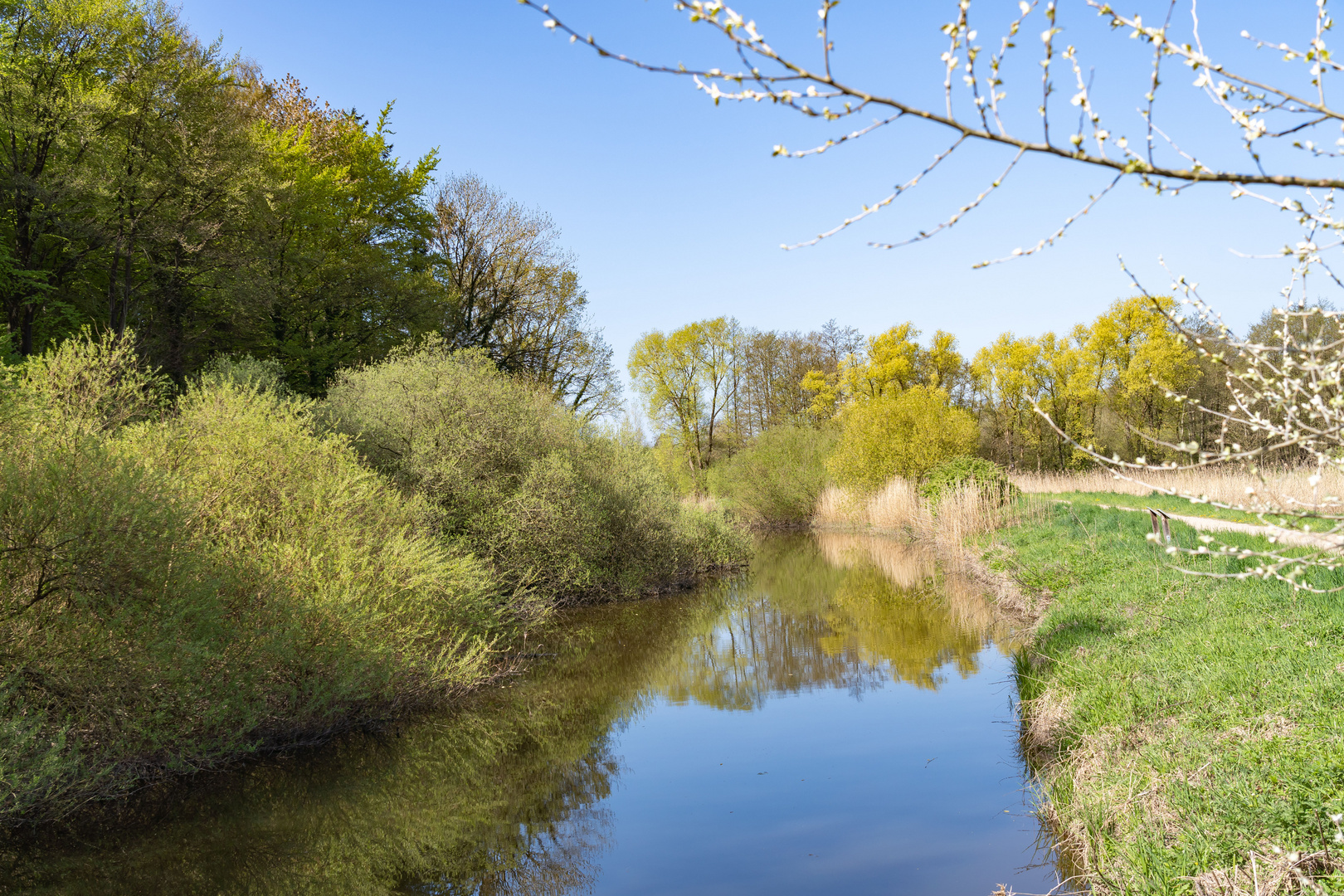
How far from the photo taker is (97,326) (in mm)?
17391

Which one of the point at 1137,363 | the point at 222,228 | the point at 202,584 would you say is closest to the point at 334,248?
the point at 222,228

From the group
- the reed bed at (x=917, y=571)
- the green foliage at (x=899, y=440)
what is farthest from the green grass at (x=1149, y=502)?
the reed bed at (x=917, y=571)

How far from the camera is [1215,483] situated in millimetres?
19453

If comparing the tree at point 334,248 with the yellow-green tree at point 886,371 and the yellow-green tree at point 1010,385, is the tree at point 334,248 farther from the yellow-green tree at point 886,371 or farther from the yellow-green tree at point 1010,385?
the yellow-green tree at point 1010,385

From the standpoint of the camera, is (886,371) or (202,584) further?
(886,371)

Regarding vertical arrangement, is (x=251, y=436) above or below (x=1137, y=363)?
below

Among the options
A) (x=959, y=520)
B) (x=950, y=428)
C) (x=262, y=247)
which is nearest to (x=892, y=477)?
(x=950, y=428)

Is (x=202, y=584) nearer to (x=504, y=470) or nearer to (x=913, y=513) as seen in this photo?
(x=504, y=470)

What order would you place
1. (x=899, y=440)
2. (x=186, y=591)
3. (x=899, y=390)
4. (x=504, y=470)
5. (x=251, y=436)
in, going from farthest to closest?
(x=899, y=390) < (x=899, y=440) < (x=504, y=470) < (x=251, y=436) < (x=186, y=591)

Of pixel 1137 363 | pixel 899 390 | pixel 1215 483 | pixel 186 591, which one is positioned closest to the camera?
pixel 186 591

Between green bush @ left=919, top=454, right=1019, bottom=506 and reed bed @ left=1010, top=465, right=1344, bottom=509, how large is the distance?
1.39 m

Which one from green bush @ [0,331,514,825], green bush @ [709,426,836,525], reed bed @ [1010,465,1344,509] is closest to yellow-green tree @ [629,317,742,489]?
green bush @ [709,426,836,525]

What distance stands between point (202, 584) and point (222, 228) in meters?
15.3

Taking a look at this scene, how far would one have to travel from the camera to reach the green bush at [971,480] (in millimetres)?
19891
